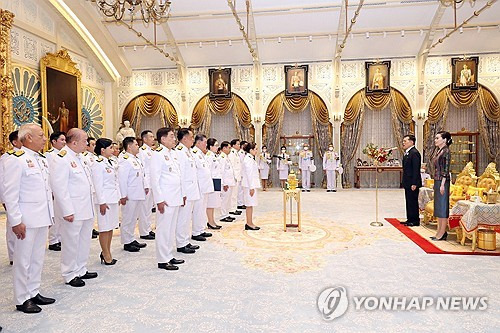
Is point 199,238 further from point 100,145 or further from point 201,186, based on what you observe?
point 100,145

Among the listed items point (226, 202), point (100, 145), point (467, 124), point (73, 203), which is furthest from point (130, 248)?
point (467, 124)

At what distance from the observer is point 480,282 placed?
13.6 feet

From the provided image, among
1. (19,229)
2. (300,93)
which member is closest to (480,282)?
(19,229)

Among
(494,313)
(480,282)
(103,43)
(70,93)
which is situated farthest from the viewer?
(103,43)

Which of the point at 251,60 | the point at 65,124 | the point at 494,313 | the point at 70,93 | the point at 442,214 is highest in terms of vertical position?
the point at 251,60

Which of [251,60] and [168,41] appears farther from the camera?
[251,60]

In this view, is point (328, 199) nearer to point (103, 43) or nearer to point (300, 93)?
point (300, 93)

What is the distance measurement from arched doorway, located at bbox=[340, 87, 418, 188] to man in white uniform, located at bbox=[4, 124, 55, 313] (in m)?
12.4

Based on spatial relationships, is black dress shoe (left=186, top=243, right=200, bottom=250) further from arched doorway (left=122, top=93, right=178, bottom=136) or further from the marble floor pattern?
arched doorway (left=122, top=93, right=178, bottom=136)

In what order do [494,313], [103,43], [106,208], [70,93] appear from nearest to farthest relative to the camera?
[494,313]
[106,208]
[70,93]
[103,43]

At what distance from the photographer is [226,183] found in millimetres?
7996

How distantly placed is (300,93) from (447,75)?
5459 millimetres

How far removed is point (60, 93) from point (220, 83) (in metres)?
5.79

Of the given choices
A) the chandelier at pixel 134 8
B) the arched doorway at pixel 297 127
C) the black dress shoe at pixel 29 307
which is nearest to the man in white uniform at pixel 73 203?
the black dress shoe at pixel 29 307
